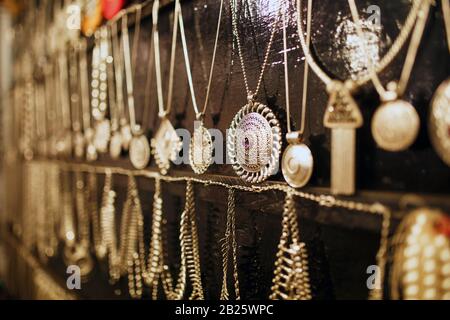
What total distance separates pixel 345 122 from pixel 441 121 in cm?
17

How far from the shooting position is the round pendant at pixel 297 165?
88 cm

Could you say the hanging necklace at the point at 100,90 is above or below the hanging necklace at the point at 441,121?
above

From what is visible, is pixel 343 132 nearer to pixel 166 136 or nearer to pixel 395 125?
pixel 395 125

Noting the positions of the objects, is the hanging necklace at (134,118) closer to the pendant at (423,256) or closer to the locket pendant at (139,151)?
the locket pendant at (139,151)

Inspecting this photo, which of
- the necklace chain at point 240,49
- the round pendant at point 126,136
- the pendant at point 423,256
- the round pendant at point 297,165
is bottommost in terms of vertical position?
the pendant at point 423,256

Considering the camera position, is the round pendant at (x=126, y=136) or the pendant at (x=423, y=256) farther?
the round pendant at (x=126, y=136)

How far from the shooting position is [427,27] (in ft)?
2.44

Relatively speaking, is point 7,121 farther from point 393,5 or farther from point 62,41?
point 393,5

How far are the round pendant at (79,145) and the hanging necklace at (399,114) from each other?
168 cm

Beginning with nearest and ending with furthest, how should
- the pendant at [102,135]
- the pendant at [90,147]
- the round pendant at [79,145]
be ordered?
the pendant at [102,135], the pendant at [90,147], the round pendant at [79,145]

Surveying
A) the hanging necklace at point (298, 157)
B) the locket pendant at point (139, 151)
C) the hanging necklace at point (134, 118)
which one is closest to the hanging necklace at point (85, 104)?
the hanging necklace at point (134, 118)

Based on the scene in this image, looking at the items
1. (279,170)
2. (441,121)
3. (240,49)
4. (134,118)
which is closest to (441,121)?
(441,121)

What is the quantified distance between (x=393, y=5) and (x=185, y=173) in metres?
0.73

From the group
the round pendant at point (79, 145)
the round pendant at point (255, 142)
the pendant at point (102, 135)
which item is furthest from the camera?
the round pendant at point (79, 145)
